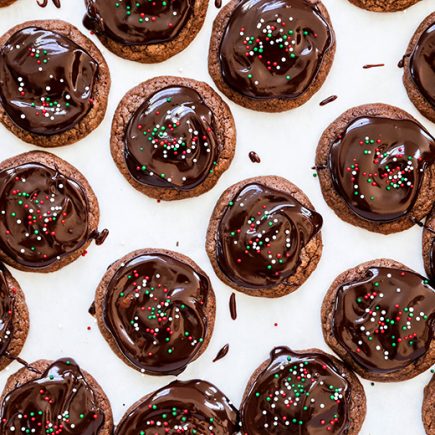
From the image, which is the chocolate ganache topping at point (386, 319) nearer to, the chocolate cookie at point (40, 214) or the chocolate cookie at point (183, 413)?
the chocolate cookie at point (183, 413)

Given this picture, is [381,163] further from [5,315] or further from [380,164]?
[5,315]

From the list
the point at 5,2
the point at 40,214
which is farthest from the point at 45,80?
the point at 40,214

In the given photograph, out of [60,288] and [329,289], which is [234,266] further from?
[60,288]

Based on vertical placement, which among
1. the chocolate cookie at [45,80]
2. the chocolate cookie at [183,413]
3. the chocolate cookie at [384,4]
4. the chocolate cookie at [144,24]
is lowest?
the chocolate cookie at [183,413]

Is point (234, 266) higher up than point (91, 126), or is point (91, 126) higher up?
point (91, 126)

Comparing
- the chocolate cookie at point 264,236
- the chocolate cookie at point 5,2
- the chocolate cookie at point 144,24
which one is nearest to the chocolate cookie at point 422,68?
the chocolate cookie at point 264,236

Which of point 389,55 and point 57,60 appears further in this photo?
point 389,55

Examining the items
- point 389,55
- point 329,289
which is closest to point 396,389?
point 329,289
